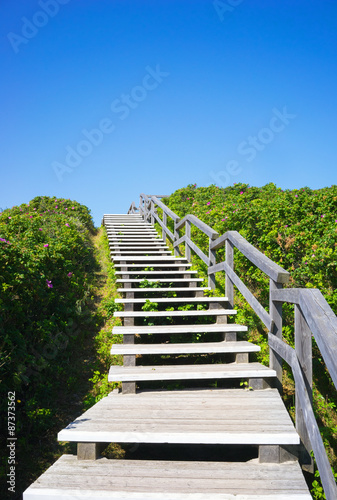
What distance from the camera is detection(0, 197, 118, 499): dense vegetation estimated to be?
3186mm

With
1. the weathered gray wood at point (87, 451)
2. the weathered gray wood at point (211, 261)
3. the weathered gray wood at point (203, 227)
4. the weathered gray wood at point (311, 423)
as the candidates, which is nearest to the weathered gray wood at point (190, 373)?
the weathered gray wood at point (311, 423)

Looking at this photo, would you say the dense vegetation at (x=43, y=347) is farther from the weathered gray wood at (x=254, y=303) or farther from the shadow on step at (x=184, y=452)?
the weathered gray wood at (x=254, y=303)

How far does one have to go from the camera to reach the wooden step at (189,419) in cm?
241

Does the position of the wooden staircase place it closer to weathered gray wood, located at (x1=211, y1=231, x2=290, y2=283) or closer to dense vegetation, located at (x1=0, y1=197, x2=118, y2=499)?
dense vegetation, located at (x1=0, y1=197, x2=118, y2=499)

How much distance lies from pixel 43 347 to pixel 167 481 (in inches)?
93.7

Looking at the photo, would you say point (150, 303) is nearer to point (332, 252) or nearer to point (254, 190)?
point (332, 252)

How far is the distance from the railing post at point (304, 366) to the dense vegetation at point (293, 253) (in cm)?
28

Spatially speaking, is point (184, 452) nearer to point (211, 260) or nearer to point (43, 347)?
point (43, 347)

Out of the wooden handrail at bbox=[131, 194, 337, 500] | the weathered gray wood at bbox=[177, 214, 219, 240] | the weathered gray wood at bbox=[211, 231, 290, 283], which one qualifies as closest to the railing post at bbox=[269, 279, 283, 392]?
the wooden handrail at bbox=[131, 194, 337, 500]

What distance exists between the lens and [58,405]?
12.2ft

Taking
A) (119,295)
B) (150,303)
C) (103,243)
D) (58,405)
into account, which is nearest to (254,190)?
(103,243)

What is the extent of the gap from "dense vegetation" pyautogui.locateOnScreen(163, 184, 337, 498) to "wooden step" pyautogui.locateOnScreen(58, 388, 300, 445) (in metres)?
0.59

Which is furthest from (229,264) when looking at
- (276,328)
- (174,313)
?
(276,328)

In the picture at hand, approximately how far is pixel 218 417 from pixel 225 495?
0.70 m
